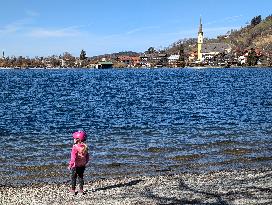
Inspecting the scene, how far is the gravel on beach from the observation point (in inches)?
597

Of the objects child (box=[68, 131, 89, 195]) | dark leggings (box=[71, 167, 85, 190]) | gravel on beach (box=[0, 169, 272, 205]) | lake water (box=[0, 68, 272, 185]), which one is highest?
child (box=[68, 131, 89, 195])

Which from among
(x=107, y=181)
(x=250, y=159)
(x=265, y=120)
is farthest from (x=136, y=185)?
(x=265, y=120)

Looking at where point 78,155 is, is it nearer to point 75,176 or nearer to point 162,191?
point 75,176

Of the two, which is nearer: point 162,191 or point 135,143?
point 162,191

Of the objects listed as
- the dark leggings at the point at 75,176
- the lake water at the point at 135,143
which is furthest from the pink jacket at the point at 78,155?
the lake water at the point at 135,143

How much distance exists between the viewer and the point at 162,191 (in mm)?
16766

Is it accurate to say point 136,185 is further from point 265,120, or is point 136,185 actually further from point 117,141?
point 265,120

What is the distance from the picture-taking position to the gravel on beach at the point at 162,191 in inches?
597

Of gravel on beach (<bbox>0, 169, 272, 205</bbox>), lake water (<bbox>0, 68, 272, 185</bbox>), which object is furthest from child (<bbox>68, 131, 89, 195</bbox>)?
lake water (<bbox>0, 68, 272, 185</bbox>)

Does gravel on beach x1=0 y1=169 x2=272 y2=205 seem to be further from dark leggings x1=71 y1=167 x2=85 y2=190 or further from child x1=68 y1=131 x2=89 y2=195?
child x1=68 y1=131 x2=89 y2=195

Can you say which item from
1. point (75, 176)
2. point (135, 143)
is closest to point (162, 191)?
point (75, 176)

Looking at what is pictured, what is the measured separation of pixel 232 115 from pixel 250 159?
2410cm

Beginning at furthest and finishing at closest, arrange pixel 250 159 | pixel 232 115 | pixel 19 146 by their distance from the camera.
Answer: pixel 232 115 < pixel 19 146 < pixel 250 159

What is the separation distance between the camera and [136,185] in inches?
722
